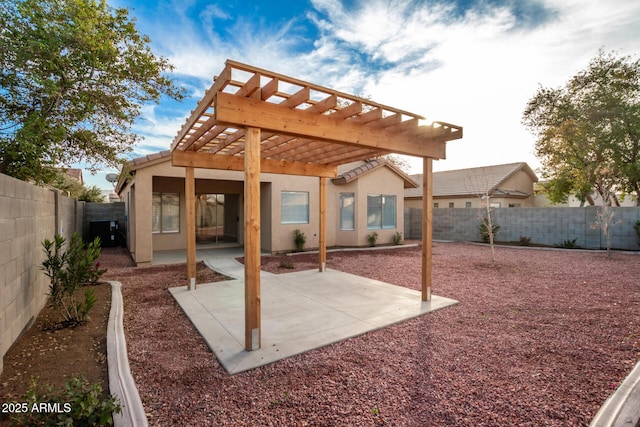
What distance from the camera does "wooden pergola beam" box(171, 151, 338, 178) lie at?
5.98m

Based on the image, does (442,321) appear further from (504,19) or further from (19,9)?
(19,9)

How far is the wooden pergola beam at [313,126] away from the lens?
3363 mm

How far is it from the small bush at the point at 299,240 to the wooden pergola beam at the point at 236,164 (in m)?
4.14

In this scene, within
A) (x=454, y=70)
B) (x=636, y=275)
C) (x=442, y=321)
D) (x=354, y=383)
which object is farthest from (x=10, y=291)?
(x=636, y=275)

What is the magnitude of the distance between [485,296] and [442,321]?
6.46ft

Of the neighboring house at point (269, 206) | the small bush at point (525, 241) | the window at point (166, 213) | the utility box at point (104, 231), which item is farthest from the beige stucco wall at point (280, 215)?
the small bush at point (525, 241)

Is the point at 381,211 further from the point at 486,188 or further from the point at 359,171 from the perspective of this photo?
the point at 486,188

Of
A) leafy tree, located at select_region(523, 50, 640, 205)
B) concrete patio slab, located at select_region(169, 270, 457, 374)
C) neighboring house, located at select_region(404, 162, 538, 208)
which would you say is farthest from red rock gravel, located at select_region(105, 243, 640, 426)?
neighboring house, located at select_region(404, 162, 538, 208)

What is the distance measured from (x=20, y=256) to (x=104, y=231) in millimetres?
10983

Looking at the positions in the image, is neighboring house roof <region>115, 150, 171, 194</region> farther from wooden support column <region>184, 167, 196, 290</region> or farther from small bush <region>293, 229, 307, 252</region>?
small bush <region>293, 229, 307, 252</region>

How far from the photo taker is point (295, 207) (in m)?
11.8

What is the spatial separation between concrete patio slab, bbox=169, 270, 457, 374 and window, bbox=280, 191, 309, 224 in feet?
14.7

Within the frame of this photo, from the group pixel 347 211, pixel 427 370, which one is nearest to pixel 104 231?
pixel 347 211

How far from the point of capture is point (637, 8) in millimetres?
6781
